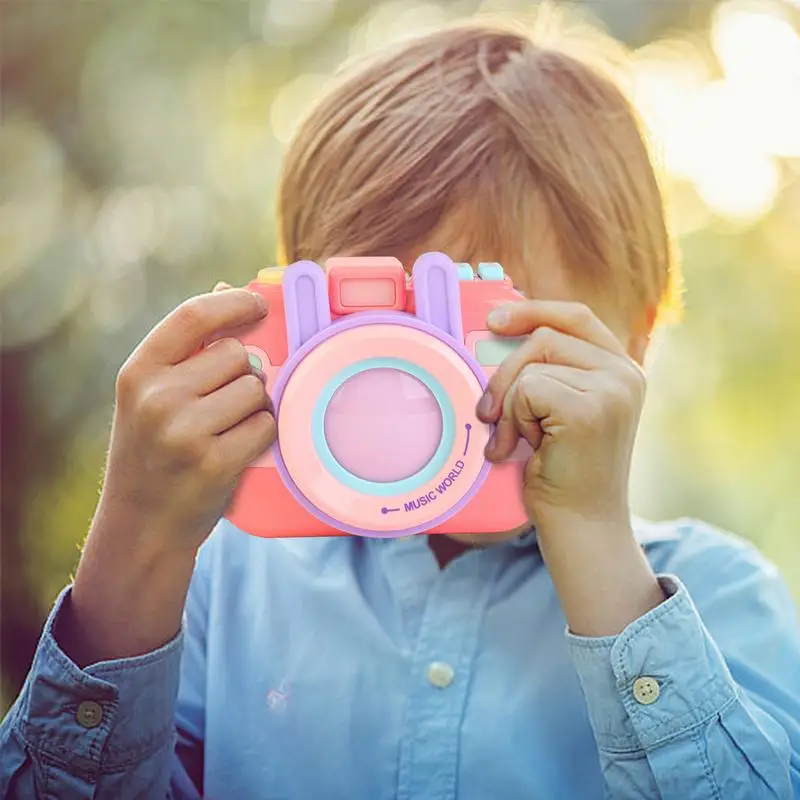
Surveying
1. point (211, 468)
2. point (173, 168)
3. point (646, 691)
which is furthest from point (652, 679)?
point (173, 168)

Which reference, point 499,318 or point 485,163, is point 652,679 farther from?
point 485,163

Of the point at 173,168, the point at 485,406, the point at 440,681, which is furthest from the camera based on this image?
the point at 173,168

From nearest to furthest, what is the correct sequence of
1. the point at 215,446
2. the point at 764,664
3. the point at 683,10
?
1. the point at 215,446
2. the point at 764,664
3. the point at 683,10

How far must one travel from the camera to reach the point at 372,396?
0.47 meters

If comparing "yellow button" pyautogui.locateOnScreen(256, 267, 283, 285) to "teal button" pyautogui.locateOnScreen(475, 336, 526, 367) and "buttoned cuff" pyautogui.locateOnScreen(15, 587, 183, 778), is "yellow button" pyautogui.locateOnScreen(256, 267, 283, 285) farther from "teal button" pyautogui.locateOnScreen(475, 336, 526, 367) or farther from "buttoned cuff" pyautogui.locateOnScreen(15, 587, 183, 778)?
"buttoned cuff" pyautogui.locateOnScreen(15, 587, 183, 778)

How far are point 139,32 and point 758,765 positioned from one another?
2.35 feet

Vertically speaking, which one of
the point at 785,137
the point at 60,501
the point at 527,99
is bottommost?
the point at 60,501

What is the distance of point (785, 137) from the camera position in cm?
88

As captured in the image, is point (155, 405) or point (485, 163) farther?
point (485, 163)

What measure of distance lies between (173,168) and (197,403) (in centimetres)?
50

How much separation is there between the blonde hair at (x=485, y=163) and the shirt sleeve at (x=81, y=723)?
0.26m

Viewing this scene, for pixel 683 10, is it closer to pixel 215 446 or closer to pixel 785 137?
pixel 785 137

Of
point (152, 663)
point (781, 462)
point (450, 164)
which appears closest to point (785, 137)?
point (781, 462)

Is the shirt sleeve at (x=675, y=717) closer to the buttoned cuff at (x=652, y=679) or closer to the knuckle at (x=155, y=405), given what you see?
the buttoned cuff at (x=652, y=679)
